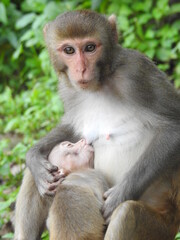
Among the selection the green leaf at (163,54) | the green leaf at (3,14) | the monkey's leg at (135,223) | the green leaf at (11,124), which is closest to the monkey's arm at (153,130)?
the monkey's leg at (135,223)

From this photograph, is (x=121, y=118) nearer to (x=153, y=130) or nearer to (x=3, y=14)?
(x=153, y=130)

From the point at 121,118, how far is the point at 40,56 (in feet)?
16.1

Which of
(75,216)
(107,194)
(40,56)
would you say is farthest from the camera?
(40,56)

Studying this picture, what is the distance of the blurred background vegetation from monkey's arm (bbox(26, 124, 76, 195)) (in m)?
1.66

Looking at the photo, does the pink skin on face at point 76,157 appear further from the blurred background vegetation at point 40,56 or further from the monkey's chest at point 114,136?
the blurred background vegetation at point 40,56

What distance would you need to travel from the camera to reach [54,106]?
9.01 metres

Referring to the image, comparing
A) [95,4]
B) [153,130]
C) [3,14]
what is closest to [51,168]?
[153,130]

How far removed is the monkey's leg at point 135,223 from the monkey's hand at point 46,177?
2.84 feet

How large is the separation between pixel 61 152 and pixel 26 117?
11.6 ft

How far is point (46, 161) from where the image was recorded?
5867mm

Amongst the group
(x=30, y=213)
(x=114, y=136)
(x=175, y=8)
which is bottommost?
(x=30, y=213)

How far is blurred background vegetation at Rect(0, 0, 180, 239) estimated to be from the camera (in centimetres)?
898

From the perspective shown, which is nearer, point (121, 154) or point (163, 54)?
point (121, 154)

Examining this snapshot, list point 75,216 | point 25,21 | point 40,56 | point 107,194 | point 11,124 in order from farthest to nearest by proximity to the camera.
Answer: point 25,21
point 40,56
point 11,124
point 107,194
point 75,216
